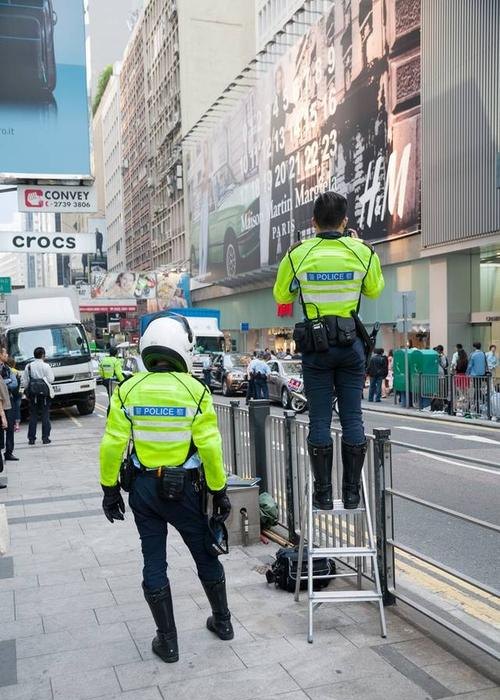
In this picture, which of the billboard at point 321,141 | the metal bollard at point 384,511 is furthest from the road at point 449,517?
the billboard at point 321,141

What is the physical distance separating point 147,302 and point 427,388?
49481mm

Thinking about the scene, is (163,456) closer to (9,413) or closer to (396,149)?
(9,413)

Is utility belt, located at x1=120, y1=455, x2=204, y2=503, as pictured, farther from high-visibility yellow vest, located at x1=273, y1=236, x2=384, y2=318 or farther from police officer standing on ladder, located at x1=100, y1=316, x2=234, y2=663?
high-visibility yellow vest, located at x1=273, y1=236, x2=384, y2=318

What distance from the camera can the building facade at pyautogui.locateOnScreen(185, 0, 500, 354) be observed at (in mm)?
22469

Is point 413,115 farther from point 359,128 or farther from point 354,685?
point 354,685

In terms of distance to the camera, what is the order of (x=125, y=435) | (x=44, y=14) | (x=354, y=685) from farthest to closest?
(x=44, y=14) → (x=125, y=435) → (x=354, y=685)

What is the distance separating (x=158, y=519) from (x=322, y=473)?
39.3 inches

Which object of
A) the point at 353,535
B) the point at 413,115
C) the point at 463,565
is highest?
the point at 413,115

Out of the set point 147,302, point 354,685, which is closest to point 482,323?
point 354,685

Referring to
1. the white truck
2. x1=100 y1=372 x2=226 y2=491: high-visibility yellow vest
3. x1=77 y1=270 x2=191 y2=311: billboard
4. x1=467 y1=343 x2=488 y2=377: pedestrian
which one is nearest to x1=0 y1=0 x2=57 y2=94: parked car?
x1=100 y1=372 x2=226 y2=491: high-visibility yellow vest

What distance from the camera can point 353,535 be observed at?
191 inches

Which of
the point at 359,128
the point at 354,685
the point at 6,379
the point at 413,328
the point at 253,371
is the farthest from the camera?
the point at 359,128

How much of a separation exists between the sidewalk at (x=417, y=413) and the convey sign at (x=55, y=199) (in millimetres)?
9712

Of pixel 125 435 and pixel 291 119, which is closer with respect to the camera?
pixel 125 435
